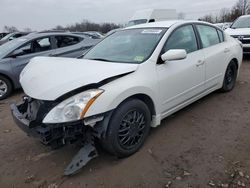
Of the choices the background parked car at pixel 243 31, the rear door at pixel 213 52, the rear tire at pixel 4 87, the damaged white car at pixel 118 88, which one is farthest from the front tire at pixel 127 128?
the background parked car at pixel 243 31

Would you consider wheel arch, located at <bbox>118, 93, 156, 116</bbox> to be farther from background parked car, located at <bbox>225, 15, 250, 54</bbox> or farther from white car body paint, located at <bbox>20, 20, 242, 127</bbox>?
background parked car, located at <bbox>225, 15, 250, 54</bbox>

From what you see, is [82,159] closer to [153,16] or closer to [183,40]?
[183,40]

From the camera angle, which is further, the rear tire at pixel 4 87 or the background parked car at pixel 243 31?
the background parked car at pixel 243 31

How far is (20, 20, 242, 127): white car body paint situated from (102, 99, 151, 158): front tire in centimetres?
14

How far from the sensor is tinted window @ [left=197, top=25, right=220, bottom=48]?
4.14 metres

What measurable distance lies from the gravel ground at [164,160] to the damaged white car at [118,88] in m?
0.25

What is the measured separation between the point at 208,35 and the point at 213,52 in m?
0.35

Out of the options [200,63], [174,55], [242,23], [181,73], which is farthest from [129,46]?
[242,23]

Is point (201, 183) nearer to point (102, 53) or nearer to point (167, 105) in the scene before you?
point (167, 105)

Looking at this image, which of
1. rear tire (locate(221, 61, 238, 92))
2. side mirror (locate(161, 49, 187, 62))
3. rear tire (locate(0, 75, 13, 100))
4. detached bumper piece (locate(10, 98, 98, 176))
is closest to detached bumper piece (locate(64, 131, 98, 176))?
detached bumper piece (locate(10, 98, 98, 176))

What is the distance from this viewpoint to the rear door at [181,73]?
10.8ft

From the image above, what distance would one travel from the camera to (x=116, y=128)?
272 cm

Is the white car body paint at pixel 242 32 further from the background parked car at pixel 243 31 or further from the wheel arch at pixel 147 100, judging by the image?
the wheel arch at pixel 147 100

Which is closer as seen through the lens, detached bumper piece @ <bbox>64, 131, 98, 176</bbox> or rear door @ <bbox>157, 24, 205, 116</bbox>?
detached bumper piece @ <bbox>64, 131, 98, 176</bbox>
